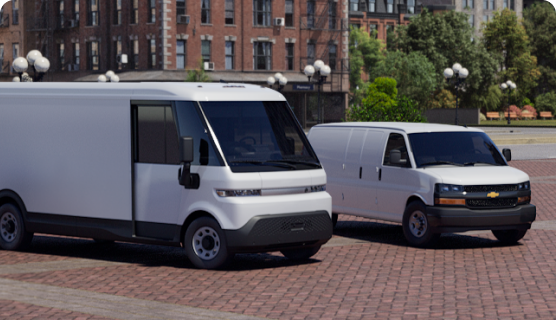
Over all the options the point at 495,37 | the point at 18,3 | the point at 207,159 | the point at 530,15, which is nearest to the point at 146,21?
the point at 18,3

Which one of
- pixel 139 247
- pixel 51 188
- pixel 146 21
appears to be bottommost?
pixel 139 247

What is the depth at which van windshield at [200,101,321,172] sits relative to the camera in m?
10.8

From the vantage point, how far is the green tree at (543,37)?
347 feet

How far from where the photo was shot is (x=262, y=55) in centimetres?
6769

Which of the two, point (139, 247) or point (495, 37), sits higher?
point (495, 37)

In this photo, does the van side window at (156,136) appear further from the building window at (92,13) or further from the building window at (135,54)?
the building window at (92,13)

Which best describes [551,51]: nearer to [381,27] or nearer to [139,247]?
→ [381,27]

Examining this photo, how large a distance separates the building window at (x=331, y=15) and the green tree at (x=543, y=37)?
40206mm

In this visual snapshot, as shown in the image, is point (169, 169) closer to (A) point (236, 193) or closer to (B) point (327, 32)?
(A) point (236, 193)

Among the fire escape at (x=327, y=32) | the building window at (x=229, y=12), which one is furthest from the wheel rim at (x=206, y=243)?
the fire escape at (x=327, y=32)

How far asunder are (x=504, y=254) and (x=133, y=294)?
544 centimetres

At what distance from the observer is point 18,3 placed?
2960 inches

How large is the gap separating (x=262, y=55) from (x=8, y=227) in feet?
183

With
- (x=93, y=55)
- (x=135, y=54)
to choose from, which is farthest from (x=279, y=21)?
(x=93, y=55)
